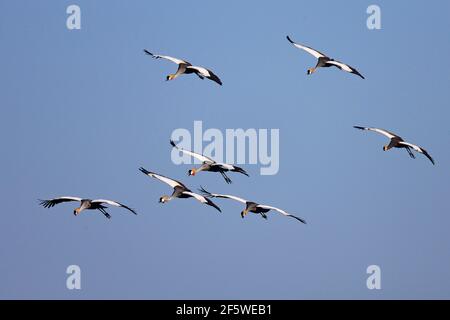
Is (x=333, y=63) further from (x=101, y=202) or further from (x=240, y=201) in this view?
(x=101, y=202)

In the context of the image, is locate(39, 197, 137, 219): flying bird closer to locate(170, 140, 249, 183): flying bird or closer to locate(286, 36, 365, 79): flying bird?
locate(170, 140, 249, 183): flying bird

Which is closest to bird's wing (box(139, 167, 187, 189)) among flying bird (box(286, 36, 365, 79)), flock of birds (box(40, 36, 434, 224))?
flock of birds (box(40, 36, 434, 224))

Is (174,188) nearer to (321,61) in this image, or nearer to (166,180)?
(166,180)

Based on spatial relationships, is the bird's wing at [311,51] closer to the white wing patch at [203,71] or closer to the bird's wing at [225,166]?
the white wing patch at [203,71]

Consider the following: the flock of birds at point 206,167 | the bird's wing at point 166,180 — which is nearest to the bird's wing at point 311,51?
the flock of birds at point 206,167

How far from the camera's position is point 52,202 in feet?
108
